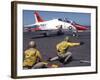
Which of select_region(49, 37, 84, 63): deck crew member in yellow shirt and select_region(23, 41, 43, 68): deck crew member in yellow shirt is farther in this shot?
select_region(49, 37, 84, 63): deck crew member in yellow shirt

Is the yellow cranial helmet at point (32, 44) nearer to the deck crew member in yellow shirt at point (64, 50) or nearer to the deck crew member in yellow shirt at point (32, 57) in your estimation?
the deck crew member in yellow shirt at point (32, 57)

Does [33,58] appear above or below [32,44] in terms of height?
below

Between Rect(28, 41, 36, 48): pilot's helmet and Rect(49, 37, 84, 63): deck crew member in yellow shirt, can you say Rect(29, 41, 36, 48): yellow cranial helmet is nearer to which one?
Rect(28, 41, 36, 48): pilot's helmet

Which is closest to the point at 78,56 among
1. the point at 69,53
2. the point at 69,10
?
the point at 69,53

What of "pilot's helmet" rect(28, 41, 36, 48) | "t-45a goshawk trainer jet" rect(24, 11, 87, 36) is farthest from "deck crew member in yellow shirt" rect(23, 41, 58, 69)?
"t-45a goshawk trainer jet" rect(24, 11, 87, 36)

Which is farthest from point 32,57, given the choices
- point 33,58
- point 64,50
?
point 64,50

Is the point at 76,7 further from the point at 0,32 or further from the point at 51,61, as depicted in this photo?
the point at 0,32

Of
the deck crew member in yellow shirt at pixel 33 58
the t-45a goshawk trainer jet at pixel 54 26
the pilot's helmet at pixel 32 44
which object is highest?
the t-45a goshawk trainer jet at pixel 54 26

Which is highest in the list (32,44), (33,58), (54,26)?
(54,26)

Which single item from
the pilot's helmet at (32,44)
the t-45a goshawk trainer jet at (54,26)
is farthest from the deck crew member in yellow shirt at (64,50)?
the pilot's helmet at (32,44)

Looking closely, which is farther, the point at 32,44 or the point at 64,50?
the point at 64,50

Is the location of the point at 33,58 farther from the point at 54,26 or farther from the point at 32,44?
the point at 54,26

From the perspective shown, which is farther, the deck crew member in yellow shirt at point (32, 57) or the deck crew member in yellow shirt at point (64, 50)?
the deck crew member in yellow shirt at point (64, 50)

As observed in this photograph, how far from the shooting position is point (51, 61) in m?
2.05
